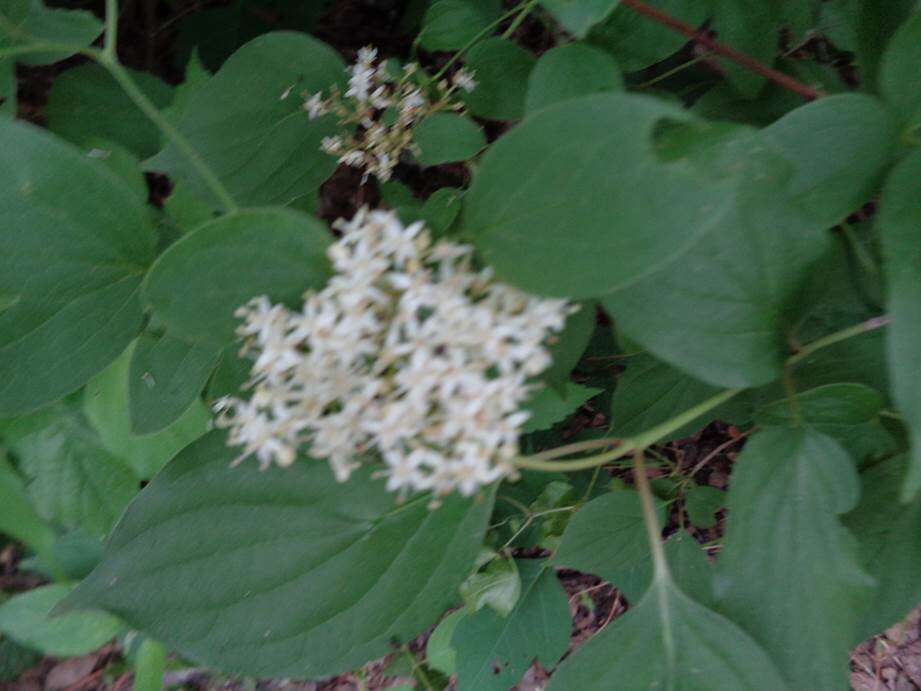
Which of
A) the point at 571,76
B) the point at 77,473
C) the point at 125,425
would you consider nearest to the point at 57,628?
the point at 77,473

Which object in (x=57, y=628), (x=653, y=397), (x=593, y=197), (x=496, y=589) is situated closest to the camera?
(x=593, y=197)

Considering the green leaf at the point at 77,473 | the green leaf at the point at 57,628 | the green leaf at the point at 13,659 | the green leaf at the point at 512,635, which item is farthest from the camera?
the green leaf at the point at 13,659

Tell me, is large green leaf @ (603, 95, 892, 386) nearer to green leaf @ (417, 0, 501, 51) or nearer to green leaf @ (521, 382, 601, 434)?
green leaf @ (521, 382, 601, 434)

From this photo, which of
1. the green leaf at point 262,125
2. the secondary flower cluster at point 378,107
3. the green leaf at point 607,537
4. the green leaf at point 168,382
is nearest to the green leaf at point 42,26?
the green leaf at point 262,125

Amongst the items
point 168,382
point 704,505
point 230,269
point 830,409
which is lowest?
point 704,505

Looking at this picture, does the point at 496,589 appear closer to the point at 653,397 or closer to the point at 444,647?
the point at 444,647

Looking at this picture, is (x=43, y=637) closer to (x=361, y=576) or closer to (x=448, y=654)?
(x=448, y=654)

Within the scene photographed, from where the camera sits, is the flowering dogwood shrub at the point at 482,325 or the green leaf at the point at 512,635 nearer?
the flowering dogwood shrub at the point at 482,325

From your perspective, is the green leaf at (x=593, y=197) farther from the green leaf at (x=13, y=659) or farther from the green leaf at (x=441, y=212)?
the green leaf at (x=13, y=659)
